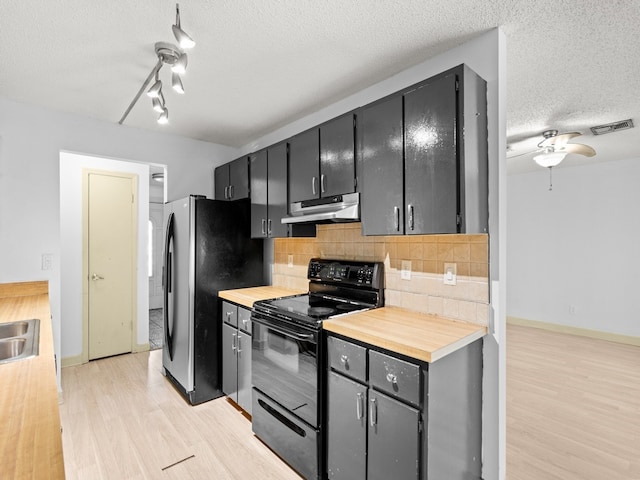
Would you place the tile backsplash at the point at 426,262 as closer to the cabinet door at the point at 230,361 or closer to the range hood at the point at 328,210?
the range hood at the point at 328,210

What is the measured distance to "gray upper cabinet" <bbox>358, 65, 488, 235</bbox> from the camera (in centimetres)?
170

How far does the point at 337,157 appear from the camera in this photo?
2.36 m

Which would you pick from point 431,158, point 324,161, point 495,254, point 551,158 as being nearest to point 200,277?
point 324,161

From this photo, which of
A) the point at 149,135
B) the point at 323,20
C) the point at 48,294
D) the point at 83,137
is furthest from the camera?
the point at 149,135

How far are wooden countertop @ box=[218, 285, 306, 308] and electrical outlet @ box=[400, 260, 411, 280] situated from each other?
3.42ft

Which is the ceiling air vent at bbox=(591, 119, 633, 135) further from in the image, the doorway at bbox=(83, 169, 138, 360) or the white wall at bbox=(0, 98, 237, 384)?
the doorway at bbox=(83, 169, 138, 360)

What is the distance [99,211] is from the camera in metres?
3.94

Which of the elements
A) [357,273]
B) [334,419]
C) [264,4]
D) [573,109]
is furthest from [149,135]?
[573,109]

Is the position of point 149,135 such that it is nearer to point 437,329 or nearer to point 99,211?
point 99,211

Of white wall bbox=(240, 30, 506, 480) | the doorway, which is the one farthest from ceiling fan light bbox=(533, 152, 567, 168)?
the doorway

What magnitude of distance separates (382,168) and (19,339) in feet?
7.10

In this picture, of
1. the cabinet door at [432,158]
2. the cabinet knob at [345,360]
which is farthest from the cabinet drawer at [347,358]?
the cabinet door at [432,158]

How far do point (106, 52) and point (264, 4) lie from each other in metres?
1.11

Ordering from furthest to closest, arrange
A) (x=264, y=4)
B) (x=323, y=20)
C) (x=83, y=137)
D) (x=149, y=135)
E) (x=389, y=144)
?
1. (x=149, y=135)
2. (x=83, y=137)
3. (x=389, y=144)
4. (x=323, y=20)
5. (x=264, y=4)
